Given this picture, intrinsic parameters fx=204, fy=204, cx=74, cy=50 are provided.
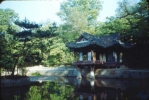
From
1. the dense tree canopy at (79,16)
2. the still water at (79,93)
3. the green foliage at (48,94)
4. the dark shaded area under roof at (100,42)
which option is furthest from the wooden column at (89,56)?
the dense tree canopy at (79,16)

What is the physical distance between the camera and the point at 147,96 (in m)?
10.5

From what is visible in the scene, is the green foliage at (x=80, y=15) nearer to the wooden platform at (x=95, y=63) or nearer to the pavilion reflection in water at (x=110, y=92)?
the wooden platform at (x=95, y=63)

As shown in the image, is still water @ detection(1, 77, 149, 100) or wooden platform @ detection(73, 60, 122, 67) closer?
still water @ detection(1, 77, 149, 100)

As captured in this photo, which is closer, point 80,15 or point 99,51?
point 99,51

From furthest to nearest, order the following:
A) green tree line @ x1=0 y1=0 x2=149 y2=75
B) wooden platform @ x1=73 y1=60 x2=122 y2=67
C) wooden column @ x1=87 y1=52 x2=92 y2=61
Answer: wooden column @ x1=87 y1=52 x2=92 y2=61
wooden platform @ x1=73 y1=60 x2=122 y2=67
green tree line @ x1=0 y1=0 x2=149 y2=75

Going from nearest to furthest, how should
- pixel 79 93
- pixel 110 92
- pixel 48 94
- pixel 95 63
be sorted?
pixel 48 94
pixel 79 93
pixel 110 92
pixel 95 63

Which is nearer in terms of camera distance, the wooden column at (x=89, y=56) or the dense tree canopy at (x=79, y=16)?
the wooden column at (x=89, y=56)

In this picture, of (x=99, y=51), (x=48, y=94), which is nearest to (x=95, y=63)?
(x=99, y=51)

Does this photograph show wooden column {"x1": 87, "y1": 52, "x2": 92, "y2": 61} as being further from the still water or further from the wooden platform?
the still water

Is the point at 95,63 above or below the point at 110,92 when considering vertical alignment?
above

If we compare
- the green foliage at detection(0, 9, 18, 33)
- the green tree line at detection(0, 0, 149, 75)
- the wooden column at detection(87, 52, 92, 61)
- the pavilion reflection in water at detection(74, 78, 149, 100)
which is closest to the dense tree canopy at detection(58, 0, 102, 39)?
the green tree line at detection(0, 0, 149, 75)

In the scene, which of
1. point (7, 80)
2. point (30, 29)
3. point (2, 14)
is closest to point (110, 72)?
point (30, 29)

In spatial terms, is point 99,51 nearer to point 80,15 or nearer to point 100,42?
point 100,42

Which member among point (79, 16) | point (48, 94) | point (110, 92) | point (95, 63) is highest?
point (79, 16)
